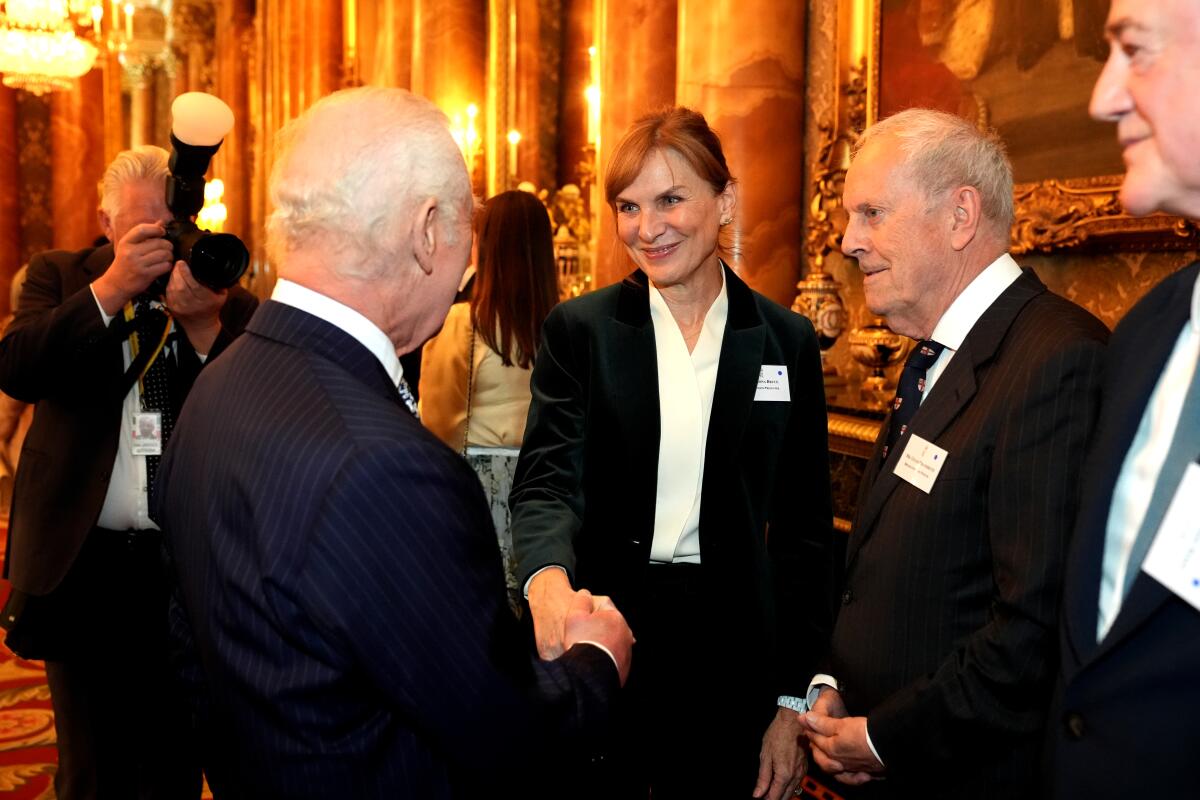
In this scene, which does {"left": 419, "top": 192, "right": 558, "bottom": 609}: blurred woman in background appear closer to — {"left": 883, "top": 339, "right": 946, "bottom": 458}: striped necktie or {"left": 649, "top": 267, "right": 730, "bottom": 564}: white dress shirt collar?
{"left": 649, "top": 267, "right": 730, "bottom": 564}: white dress shirt collar

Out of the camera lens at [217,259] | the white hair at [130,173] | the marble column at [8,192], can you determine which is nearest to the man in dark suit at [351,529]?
the camera lens at [217,259]

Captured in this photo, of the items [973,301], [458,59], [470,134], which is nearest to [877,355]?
[973,301]

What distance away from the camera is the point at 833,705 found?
197 cm

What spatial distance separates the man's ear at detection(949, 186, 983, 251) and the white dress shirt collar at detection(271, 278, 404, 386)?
108 cm

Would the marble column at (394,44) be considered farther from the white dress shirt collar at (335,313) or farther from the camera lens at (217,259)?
the white dress shirt collar at (335,313)

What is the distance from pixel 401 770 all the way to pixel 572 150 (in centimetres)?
809

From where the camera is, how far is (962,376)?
1.80 m

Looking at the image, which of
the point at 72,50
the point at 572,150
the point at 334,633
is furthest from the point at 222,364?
the point at 72,50

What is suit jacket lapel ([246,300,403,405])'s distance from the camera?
1.39 metres

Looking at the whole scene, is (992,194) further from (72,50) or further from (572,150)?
(72,50)

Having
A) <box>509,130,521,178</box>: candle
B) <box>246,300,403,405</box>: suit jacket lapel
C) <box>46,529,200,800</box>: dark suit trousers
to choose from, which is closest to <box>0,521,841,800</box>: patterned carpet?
<box>46,529,200,800</box>: dark suit trousers

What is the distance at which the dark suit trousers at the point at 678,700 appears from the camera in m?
2.24

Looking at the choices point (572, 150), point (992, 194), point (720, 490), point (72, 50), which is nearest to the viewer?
point (992, 194)

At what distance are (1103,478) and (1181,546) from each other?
20cm
